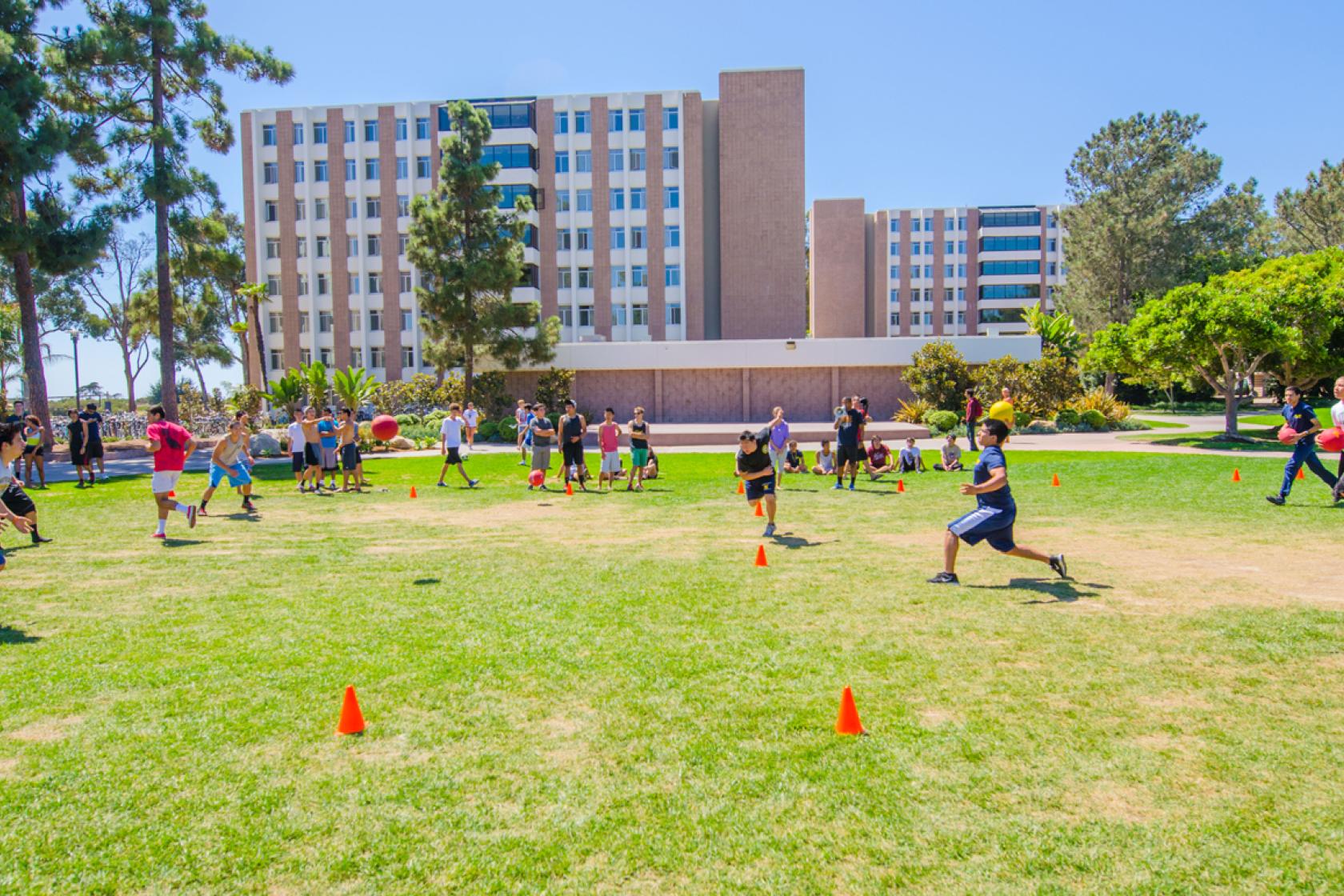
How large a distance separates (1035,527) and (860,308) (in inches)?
2058

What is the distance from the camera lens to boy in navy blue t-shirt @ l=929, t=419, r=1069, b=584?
358 inches

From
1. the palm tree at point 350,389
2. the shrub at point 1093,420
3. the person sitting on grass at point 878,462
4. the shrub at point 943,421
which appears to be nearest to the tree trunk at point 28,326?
the palm tree at point 350,389

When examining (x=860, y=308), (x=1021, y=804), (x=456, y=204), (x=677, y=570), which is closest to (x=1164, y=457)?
(x=677, y=570)

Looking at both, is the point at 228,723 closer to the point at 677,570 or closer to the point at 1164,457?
the point at 677,570

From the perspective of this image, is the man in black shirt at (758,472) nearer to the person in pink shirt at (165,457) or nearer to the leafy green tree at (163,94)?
the person in pink shirt at (165,457)

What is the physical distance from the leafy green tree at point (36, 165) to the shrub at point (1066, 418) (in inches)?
1484

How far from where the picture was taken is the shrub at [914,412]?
39.5m

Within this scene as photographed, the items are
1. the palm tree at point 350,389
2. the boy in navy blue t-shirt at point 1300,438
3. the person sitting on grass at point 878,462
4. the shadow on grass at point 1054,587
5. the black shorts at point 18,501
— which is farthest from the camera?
the palm tree at point 350,389

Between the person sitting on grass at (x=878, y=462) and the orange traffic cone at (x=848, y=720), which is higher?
the person sitting on grass at (x=878, y=462)

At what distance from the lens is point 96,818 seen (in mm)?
4512

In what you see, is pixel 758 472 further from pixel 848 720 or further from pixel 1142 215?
pixel 1142 215

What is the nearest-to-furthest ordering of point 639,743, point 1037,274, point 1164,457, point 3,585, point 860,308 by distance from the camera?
point 639,743 < point 3,585 < point 1164,457 < point 860,308 < point 1037,274

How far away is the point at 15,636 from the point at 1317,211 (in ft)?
246

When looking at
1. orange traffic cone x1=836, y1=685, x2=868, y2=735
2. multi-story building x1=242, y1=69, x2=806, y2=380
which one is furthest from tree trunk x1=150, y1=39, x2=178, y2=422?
orange traffic cone x1=836, y1=685, x2=868, y2=735
